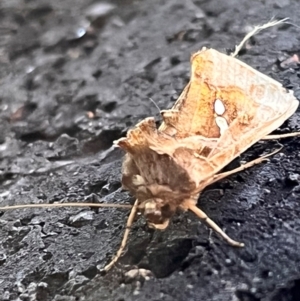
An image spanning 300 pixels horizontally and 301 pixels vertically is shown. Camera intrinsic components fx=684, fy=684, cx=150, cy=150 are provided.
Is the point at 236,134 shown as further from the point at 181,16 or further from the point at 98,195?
the point at 181,16

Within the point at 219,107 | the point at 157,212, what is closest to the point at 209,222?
the point at 157,212

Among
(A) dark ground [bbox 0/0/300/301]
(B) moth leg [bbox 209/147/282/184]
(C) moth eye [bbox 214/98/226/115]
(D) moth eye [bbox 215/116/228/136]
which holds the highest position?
(C) moth eye [bbox 214/98/226/115]

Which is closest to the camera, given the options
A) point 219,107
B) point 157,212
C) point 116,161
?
point 157,212

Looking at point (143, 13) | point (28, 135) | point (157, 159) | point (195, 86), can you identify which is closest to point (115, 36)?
point (143, 13)

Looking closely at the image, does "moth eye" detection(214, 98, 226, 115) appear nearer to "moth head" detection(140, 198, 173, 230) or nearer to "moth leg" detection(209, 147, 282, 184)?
"moth leg" detection(209, 147, 282, 184)

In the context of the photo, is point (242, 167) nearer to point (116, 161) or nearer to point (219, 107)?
point (219, 107)

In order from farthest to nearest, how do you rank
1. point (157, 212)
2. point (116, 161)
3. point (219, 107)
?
point (116, 161) → point (219, 107) → point (157, 212)

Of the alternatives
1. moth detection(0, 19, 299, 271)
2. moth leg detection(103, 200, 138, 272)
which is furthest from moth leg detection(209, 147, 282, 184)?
moth leg detection(103, 200, 138, 272)
